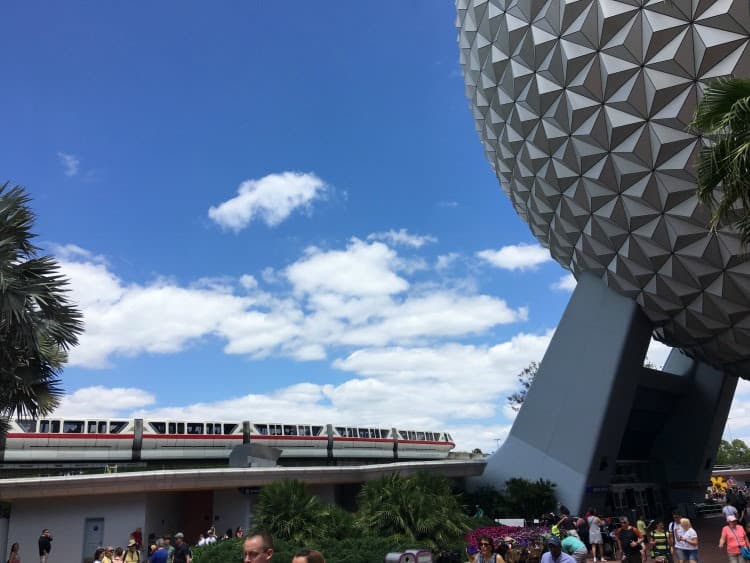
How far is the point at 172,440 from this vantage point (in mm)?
24641

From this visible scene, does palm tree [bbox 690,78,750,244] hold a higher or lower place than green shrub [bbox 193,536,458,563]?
higher

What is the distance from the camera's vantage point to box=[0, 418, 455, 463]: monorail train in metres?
21.6

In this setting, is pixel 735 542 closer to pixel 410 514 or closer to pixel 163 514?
pixel 410 514

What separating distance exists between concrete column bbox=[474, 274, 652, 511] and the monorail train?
9.99 m

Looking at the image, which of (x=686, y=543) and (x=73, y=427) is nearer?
(x=686, y=543)

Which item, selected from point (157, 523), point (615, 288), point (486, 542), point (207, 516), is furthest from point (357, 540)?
point (615, 288)

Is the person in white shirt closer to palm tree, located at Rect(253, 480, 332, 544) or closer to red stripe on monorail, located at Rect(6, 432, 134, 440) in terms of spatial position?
palm tree, located at Rect(253, 480, 332, 544)

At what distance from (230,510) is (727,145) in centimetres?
1923

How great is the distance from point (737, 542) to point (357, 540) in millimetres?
7180

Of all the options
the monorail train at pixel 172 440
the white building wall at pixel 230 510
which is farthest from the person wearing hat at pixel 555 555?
the monorail train at pixel 172 440

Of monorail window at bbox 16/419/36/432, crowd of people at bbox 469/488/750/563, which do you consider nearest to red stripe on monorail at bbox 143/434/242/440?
monorail window at bbox 16/419/36/432

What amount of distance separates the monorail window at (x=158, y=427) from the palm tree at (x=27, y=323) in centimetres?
1302

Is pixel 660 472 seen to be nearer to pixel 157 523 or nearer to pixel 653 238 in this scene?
pixel 653 238

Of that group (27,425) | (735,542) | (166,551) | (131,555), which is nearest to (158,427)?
(27,425)
